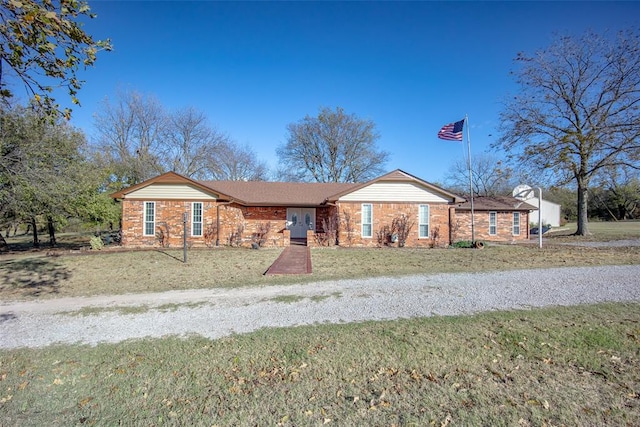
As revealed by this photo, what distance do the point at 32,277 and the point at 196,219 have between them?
25.5 feet

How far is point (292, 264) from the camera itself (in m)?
10.9

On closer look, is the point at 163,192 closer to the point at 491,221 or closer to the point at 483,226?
the point at 483,226

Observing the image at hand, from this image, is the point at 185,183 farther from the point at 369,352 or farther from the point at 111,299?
the point at 369,352

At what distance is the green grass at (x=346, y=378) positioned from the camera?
9.36ft

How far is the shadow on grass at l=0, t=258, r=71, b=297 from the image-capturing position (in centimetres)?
784

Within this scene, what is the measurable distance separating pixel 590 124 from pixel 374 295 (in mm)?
22080

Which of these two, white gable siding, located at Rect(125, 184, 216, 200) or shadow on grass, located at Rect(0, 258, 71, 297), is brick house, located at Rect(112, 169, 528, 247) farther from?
shadow on grass, located at Rect(0, 258, 71, 297)

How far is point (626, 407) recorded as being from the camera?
114 inches

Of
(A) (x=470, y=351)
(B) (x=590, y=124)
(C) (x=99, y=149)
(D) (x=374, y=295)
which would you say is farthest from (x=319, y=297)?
(C) (x=99, y=149)

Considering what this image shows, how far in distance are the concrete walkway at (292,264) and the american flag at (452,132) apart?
30.6 feet

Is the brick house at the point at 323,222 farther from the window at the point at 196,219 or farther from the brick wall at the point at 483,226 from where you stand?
the brick wall at the point at 483,226

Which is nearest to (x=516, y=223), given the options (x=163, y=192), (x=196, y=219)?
(x=196, y=219)

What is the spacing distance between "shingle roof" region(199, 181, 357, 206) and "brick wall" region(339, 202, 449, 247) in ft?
5.72

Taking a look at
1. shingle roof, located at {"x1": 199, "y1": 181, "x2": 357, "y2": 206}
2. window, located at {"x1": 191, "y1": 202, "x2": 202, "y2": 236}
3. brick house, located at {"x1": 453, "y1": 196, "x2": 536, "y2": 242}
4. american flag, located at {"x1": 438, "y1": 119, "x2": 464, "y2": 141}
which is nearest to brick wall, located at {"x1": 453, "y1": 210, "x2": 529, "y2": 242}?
brick house, located at {"x1": 453, "y1": 196, "x2": 536, "y2": 242}
